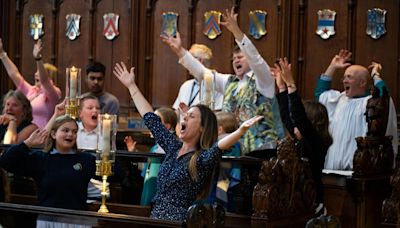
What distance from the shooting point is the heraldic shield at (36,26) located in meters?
12.8

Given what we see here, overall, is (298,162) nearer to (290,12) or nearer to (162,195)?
(162,195)

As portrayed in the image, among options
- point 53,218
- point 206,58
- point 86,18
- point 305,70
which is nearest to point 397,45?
point 305,70

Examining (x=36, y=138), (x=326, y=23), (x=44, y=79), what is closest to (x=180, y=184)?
(x=36, y=138)

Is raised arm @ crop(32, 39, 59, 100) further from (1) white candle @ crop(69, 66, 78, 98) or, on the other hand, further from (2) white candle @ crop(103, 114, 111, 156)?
(2) white candle @ crop(103, 114, 111, 156)

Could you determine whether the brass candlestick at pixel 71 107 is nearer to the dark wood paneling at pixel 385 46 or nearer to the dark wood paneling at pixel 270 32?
the dark wood paneling at pixel 385 46

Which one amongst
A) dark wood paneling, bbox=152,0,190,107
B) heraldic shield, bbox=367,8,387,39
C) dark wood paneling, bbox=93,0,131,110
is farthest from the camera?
dark wood paneling, bbox=93,0,131,110

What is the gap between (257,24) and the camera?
11.2 meters

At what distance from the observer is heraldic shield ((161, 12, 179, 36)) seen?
38.8 ft

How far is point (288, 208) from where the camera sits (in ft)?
17.8

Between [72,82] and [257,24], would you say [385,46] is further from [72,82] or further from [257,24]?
[72,82]

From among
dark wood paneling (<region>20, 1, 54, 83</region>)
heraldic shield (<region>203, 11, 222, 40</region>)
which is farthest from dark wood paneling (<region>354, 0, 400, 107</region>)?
dark wood paneling (<region>20, 1, 54, 83</region>)

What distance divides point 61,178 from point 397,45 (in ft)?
16.9

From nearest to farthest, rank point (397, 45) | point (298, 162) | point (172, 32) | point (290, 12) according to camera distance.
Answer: point (298, 162), point (397, 45), point (290, 12), point (172, 32)

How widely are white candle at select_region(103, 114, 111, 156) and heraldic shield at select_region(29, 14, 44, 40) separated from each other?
6.97 metres
